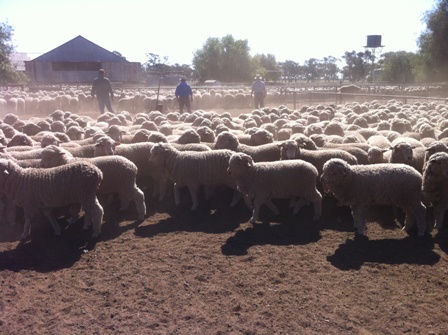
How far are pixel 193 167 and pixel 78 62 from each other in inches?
2156

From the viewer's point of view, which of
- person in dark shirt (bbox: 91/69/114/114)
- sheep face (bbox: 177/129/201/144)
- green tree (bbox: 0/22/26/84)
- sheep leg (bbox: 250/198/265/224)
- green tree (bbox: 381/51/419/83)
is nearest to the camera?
sheep leg (bbox: 250/198/265/224)

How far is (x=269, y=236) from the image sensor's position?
22.3 ft

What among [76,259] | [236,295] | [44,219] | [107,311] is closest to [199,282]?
[236,295]

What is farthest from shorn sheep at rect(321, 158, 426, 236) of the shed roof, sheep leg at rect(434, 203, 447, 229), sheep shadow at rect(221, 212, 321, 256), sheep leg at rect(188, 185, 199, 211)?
the shed roof

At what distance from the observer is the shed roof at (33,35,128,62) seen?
5566 centimetres

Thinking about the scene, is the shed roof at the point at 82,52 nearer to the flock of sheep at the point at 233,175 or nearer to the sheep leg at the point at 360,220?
the flock of sheep at the point at 233,175

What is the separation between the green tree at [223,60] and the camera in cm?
7400

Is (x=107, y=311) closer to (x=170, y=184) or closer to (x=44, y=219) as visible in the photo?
(x=44, y=219)

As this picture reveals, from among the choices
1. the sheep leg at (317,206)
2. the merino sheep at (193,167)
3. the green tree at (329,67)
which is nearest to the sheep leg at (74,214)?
the merino sheep at (193,167)

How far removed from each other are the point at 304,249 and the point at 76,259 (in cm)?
337

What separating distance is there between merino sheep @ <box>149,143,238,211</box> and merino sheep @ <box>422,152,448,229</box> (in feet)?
11.4

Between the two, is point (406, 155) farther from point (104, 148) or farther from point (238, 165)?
point (104, 148)

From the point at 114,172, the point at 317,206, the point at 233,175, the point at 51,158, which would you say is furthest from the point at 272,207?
the point at 51,158

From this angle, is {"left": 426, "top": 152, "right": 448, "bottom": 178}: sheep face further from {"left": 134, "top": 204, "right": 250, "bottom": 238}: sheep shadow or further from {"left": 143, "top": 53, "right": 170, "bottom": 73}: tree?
{"left": 143, "top": 53, "right": 170, "bottom": 73}: tree
